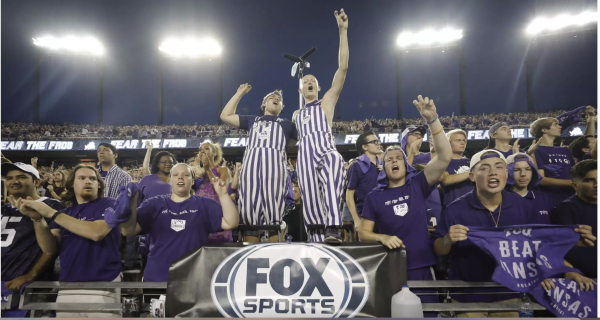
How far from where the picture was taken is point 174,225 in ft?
8.50

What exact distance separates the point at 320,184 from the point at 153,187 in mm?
1679

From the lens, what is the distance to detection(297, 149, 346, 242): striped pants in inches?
105

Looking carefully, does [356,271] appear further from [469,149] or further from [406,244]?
[469,149]

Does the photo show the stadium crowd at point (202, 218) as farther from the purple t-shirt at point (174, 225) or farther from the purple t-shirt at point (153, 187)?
the purple t-shirt at point (153, 187)

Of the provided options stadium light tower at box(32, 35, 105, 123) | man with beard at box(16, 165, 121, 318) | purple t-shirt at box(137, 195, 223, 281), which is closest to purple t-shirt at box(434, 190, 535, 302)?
purple t-shirt at box(137, 195, 223, 281)

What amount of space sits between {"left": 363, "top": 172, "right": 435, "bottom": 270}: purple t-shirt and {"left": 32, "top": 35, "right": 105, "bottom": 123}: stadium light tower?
3.73 meters

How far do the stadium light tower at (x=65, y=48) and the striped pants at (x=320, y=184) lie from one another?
308cm

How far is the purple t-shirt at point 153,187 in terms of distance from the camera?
3.38 m

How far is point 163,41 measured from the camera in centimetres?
495

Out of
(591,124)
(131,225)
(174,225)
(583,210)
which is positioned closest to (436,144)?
(583,210)

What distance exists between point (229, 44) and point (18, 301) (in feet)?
11.1

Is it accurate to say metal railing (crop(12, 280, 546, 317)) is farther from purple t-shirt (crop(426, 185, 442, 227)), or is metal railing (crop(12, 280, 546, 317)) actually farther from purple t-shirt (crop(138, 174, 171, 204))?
purple t-shirt (crop(138, 174, 171, 204))

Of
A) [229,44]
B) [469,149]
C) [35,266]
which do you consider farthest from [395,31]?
[469,149]

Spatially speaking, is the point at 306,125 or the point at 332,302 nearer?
the point at 332,302
